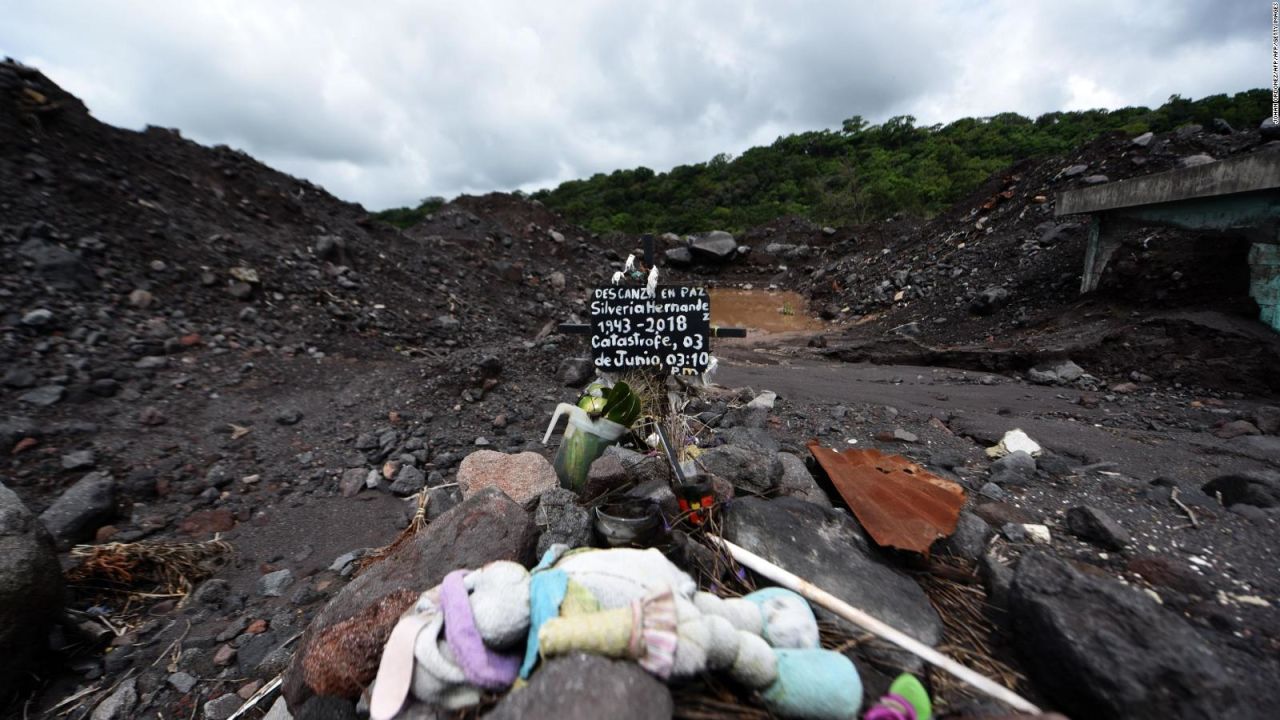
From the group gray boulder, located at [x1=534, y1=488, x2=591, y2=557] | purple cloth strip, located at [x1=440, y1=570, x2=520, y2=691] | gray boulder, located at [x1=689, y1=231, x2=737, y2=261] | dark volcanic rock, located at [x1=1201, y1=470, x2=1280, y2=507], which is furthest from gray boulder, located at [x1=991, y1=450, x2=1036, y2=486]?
gray boulder, located at [x1=689, y1=231, x2=737, y2=261]

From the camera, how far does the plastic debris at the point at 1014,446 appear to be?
134 inches

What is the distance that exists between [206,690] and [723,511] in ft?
7.87

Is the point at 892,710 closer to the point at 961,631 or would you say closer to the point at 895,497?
the point at 961,631

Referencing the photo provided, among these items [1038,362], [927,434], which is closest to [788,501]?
[927,434]

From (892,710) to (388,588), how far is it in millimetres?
1682

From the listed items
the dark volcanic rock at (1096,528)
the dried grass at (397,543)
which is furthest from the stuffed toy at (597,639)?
the dark volcanic rock at (1096,528)

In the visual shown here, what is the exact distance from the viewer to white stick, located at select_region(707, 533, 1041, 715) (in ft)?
4.61

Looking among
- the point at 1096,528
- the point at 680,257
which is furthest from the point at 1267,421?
the point at 680,257

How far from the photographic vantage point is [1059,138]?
32.6 metres

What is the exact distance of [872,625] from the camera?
62.5 inches

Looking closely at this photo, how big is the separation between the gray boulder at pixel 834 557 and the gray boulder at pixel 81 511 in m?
3.93

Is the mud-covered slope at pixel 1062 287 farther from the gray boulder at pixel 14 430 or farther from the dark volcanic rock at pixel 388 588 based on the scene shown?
the gray boulder at pixel 14 430

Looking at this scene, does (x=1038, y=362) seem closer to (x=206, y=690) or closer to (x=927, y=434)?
(x=927, y=434)

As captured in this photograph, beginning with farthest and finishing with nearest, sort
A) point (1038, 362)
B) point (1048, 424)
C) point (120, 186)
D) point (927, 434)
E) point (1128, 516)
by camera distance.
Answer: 1. point (120, 186)
2. point (1038, 362)
3. point (1048, 424)
4. point (927, 434)
5. point (1128, 516)
